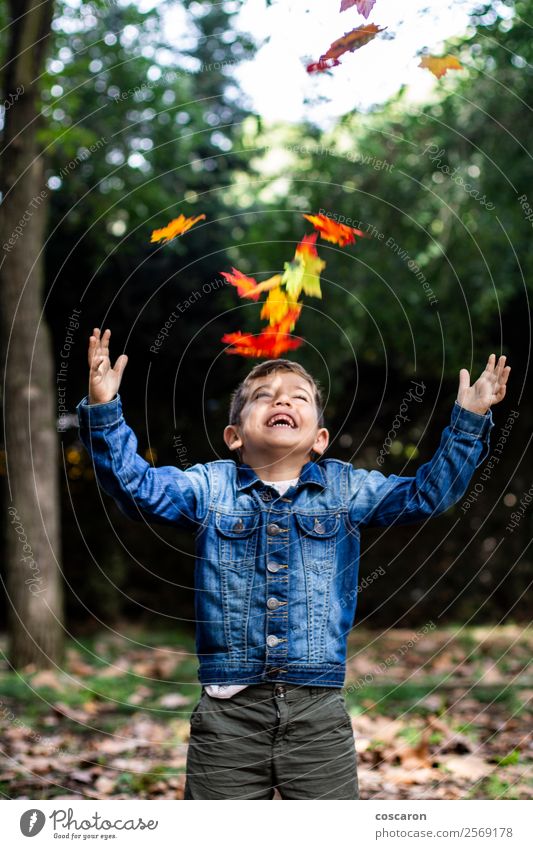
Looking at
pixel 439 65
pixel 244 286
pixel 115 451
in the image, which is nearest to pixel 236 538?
pixel 115 451

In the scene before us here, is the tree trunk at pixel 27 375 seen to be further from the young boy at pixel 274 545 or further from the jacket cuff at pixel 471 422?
the jacket cuff at pixel 471 422

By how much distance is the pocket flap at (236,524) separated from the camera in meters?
3.35

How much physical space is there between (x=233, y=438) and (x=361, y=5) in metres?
1.77

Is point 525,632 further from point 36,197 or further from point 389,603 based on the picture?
point 36,197

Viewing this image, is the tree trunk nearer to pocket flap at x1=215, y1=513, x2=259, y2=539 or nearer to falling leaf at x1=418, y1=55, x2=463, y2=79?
falling leaf at x1=418, y1=55, x2=463, y2=79

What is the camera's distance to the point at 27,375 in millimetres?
8164

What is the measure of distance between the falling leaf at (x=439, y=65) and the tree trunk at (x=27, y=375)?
13.6ft

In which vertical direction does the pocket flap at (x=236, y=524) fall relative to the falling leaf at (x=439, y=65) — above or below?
below

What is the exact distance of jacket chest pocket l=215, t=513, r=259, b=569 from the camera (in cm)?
333

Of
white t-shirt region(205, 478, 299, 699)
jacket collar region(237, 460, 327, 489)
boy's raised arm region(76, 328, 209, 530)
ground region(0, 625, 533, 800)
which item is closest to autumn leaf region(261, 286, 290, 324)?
jacket collar region(237, 460, 327, 489)

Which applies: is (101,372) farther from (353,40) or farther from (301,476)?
(353,40)

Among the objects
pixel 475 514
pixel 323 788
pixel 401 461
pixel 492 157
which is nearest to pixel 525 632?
pixel 475 514

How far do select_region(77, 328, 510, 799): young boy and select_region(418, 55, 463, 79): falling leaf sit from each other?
4.91 feet

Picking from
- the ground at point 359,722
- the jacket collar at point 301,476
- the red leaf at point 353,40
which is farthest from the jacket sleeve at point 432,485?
the ground at point 359,722
